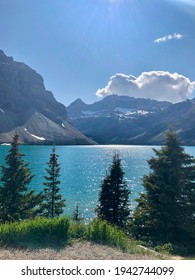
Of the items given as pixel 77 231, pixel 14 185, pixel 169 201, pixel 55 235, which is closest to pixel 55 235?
pixel 55 235

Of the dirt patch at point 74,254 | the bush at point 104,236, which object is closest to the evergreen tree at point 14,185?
the bush at point 104,236

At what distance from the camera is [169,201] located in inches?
916

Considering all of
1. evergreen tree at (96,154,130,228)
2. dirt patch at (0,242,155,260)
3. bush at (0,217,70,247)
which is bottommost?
evergreen tree at (96,154,130,228)

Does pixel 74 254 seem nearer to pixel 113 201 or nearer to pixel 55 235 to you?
pixel 55 235

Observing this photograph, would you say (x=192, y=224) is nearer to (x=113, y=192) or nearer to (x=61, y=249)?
(x=113, y=192)

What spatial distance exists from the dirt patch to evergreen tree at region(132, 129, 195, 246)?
1169 centimetres

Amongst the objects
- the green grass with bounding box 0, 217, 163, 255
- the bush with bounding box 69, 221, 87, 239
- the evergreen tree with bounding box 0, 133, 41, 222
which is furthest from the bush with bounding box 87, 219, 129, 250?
the evergreen tree with bounding box 0, 133, 41, 222

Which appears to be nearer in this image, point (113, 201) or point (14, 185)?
point (14, 185)

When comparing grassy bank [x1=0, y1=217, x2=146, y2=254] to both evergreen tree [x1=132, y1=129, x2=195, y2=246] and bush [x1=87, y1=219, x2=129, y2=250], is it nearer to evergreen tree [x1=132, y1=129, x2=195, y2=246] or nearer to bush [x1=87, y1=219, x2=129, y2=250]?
bush [x1=87, y1=219, x2=129, y2=250]

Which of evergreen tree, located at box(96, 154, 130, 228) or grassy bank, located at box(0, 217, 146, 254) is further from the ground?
grassy bank, located at box(0, 217, 146, 254)

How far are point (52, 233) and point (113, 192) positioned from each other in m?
22.4

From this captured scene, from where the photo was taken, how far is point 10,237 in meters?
11.3

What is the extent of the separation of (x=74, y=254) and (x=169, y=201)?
14114mm

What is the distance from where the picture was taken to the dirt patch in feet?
33.0
